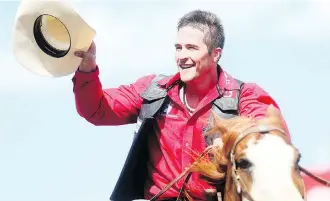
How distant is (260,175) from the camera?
616 centimetres

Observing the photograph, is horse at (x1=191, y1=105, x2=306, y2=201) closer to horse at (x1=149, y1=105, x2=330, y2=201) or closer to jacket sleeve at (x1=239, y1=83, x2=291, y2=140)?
horse at (x1=149, y1=105, x2=330, y2=201)

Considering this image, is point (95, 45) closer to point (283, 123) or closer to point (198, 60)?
point (198, 60)

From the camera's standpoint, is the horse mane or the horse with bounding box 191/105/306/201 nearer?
the horse with bounding box 191/105/306/201

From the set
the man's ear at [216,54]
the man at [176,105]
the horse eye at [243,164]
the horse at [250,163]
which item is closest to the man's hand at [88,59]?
the man at [176,105]

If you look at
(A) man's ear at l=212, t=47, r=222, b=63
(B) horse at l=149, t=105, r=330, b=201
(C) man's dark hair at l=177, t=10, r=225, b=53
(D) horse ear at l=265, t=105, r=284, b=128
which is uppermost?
(C) man's dark hair at l=177, t=10, r=225, b=53

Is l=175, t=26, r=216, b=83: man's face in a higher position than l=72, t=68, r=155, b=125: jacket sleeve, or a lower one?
higher

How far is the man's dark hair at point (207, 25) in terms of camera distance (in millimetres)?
7383

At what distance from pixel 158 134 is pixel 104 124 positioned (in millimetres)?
489

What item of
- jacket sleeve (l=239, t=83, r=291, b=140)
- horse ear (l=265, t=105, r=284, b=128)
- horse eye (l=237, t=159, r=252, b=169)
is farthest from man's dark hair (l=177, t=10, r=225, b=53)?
horse eye (l=237, t=159, r=252, b=169)

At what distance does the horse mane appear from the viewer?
6.61m

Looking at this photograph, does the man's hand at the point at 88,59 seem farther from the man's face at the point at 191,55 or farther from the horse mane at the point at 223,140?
the horse mane at the point at 223,140

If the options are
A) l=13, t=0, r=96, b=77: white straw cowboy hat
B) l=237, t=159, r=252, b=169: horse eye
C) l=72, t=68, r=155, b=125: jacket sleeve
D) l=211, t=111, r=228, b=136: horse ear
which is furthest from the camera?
l=72, t=68, r=155, b=125: jacket sleeve

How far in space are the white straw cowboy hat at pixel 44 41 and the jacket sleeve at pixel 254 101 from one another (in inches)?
49.9

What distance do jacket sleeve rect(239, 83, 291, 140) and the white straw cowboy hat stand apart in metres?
1.27
